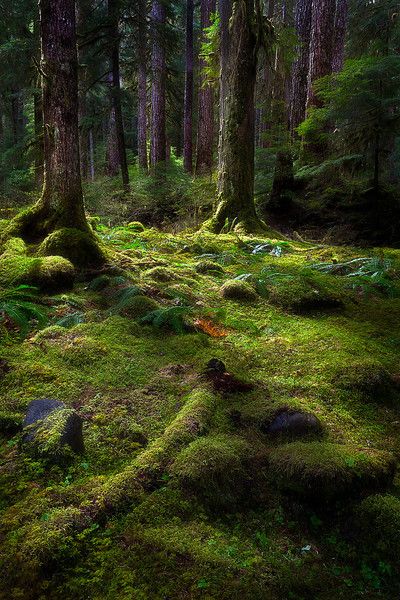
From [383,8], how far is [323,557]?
1670cm

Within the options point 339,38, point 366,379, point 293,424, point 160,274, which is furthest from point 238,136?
point 339,38

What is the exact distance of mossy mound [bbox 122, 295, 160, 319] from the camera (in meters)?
4.67

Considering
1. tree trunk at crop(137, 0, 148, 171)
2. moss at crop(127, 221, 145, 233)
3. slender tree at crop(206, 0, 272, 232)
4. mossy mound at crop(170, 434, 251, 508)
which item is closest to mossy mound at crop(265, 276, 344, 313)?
mossy mound at crop(170, 434, 251, 508)

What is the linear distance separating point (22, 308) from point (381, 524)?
11.9 ft

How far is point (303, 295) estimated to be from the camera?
5.32 meters

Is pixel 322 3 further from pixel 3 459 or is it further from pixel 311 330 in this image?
pixel 3 459

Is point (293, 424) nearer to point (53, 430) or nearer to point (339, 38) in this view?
point (53, 430)

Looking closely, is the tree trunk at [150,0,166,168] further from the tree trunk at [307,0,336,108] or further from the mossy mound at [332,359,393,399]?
the mossy mound at [332,359,393,399]

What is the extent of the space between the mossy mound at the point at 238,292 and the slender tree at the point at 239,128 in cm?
371

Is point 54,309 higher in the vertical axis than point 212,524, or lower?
higher

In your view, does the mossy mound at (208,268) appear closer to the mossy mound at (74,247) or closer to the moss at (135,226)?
the mossy mound at (74,247)

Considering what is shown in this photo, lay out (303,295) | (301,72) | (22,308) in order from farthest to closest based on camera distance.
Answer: (301,72) → (303,295) → (22,308)

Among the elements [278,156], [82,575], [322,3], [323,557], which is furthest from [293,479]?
[322,3]

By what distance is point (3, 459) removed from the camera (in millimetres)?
2453
